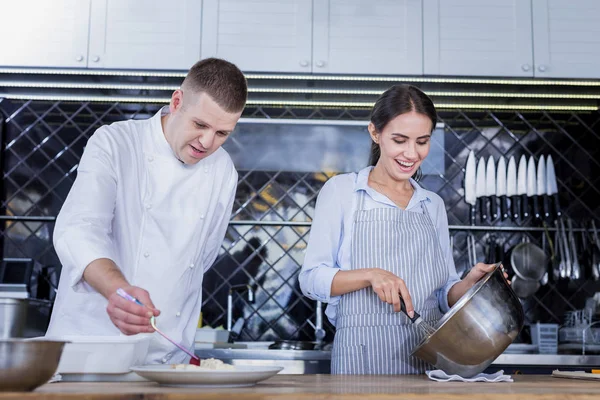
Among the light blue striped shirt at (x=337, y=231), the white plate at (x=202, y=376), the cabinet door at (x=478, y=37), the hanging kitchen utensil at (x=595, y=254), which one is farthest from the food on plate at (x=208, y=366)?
the hanging kitchen utensil at (x=595, y=254)

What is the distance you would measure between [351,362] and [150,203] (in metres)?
0.64

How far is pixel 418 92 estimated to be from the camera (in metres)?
1.99

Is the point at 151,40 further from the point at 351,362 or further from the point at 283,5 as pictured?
the point at 351,362

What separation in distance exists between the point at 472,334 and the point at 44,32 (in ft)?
7.68

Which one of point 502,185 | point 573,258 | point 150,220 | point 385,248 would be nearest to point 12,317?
point 150,220

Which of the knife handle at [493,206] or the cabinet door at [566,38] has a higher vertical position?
the cabinet door at [566,38]

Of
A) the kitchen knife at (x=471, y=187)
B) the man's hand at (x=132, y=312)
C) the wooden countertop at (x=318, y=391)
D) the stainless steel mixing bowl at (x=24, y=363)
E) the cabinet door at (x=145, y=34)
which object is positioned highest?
the cabinet door at (x=145, y=34)

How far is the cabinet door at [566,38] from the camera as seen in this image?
10.1 feet

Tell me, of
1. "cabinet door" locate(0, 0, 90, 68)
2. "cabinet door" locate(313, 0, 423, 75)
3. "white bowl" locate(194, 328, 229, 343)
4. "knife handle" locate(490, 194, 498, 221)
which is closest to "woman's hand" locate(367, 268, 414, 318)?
"white bowl" locate(194, 328, 229, 343)

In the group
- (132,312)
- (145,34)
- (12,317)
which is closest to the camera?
(132,312)

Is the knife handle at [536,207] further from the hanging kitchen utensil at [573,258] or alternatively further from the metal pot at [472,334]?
A: the metal pot at [472,334]

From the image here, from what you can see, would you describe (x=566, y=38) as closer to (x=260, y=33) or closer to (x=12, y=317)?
(x=260, y=33)

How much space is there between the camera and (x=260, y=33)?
3.03 meters

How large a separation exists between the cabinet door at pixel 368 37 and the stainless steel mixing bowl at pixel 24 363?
87.4 inches
